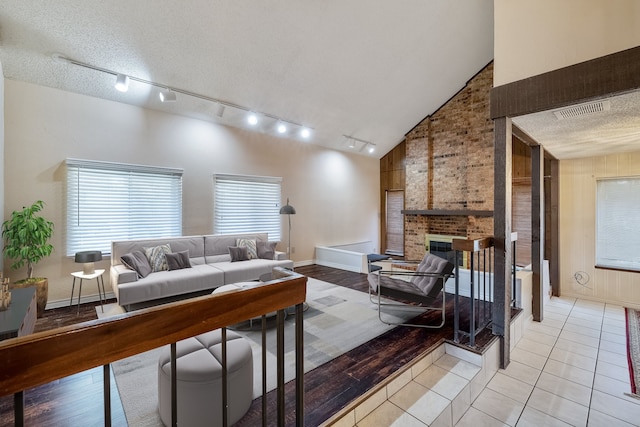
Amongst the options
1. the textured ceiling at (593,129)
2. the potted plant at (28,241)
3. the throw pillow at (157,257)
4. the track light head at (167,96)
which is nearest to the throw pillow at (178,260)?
the throw pillow at (157,257)

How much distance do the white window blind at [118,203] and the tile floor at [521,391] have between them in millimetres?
4144

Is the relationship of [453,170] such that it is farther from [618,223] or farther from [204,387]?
[204,387]

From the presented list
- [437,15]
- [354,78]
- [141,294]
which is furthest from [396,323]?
[437,15]

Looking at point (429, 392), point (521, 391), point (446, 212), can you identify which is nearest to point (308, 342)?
point (429, 392)

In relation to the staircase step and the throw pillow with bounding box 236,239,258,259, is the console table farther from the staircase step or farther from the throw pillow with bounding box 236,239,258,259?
the throw pillow with bounding box 236,239,258,259

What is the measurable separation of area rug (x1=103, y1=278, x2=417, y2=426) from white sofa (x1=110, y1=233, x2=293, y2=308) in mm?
403

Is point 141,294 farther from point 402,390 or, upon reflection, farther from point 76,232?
point 402,390

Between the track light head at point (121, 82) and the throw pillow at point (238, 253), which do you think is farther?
the throw pillow at point (238, 253)

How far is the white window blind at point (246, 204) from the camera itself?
17.3 feet

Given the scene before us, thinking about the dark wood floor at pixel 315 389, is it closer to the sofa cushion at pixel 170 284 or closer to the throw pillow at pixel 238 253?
the sofa cushion at pixel 170 284

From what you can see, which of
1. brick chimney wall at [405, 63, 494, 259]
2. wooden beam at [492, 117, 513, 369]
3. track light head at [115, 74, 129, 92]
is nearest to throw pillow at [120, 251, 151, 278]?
track light head at [115, 74, 129, 92]

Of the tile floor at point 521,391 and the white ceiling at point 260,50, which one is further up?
the white ceiling at point 260,50

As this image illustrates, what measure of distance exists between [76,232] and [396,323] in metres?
4.43

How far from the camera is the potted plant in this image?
323 cm
